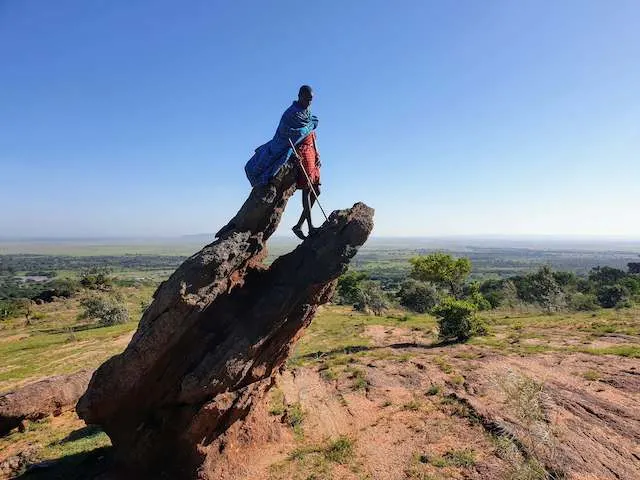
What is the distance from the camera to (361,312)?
1812 inches

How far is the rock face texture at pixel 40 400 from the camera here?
52.5 feet

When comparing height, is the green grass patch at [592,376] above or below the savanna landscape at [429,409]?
above

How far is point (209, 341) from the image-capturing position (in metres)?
10.9

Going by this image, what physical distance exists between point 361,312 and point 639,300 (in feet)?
96.2

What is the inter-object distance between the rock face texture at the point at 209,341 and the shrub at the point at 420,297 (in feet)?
145

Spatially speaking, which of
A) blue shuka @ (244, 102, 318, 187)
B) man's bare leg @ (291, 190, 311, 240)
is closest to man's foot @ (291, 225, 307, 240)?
man's bare leg @ (291, 190, 311, 240)

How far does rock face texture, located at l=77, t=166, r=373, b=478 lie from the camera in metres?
9.98

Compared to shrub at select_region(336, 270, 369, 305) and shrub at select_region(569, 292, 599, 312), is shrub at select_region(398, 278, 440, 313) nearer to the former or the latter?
shrub at select_region(336, 270, 369, 305)

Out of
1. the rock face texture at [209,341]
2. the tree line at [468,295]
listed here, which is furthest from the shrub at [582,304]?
the rock face texture at [209,341]

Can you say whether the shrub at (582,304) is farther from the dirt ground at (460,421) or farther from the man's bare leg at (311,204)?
the man's bare leg at (311,204)

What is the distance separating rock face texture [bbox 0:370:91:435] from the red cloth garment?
567 inches

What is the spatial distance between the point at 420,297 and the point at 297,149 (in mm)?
46851

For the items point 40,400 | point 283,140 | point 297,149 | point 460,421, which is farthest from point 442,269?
point 283,140

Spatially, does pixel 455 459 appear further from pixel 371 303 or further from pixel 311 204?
pixel 371 303
